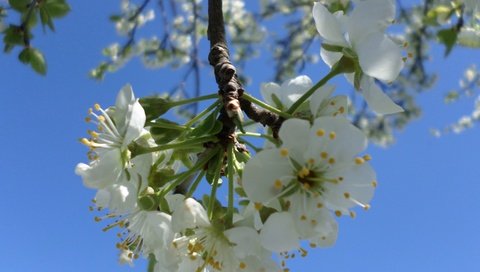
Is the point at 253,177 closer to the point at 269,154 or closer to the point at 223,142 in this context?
the point at 269,154

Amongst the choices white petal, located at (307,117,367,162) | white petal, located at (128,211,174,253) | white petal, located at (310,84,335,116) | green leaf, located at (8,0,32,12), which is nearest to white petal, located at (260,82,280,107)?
white petal, located at (310,84,335,116)

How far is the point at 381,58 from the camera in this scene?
1.24 metres

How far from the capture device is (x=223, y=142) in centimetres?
128

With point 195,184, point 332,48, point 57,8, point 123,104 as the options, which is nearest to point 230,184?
point 195,184

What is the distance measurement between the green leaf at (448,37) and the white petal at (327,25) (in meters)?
1.22

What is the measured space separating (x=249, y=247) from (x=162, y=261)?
23 centimetres

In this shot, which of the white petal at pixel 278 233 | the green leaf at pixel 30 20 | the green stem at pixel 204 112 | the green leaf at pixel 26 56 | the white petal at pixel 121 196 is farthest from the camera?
the green leaf at pixel 26 56

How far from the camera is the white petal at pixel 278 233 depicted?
1.09 m

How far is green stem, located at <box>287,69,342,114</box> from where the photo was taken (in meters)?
1.24

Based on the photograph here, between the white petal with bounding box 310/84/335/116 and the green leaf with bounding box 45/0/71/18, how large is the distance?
1.48 m

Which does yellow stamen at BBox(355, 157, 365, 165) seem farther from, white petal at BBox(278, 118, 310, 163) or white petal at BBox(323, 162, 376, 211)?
white petal at BBox(278, 118, 310, 163)

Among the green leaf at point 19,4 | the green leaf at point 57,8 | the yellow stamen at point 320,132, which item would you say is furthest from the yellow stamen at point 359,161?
the green leaf at point 19,4

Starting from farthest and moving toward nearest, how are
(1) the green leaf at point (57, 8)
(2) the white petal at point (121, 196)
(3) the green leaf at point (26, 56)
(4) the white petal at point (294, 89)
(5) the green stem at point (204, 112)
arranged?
(3) the green leaf at point (26, 56)
(1) the green leaf at point (57, 8)
(4) the white petal at point (294, 89)
(5) the green stem at point (204, 112)
(2) the white petal at point (121, 196)

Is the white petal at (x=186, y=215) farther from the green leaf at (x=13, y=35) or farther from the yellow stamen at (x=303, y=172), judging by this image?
the green leaf at (x=13, y=35)
